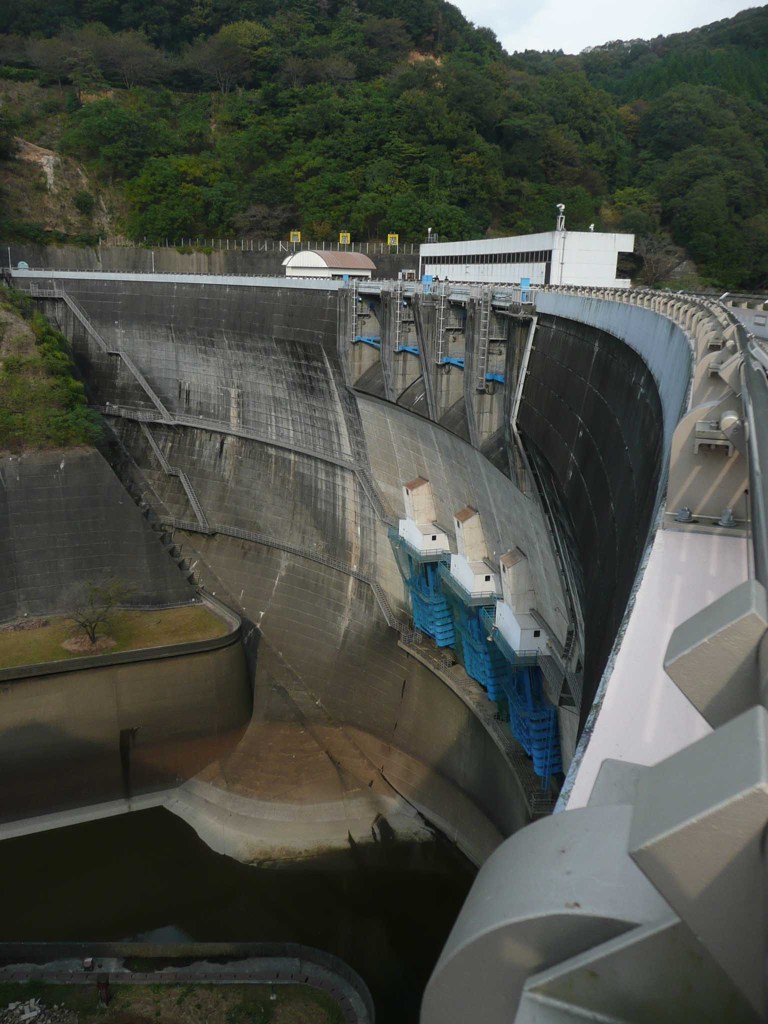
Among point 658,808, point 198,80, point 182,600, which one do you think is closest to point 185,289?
point 182,600

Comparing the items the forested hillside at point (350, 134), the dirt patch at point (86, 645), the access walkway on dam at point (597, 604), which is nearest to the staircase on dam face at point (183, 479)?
the access walkway on dam at point (597, 604)

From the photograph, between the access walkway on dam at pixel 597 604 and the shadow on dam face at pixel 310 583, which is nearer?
the access walkway on dam at pixel 597 604

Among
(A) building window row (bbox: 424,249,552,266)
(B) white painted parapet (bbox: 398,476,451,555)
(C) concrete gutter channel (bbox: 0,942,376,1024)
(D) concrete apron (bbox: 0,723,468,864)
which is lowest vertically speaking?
(D) concrete apron (bbox: 0,723,468,864)

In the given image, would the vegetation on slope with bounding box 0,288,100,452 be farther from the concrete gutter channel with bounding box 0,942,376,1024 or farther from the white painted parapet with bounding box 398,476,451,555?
the concrete gutter channel with bounding box 0,942,376,1024

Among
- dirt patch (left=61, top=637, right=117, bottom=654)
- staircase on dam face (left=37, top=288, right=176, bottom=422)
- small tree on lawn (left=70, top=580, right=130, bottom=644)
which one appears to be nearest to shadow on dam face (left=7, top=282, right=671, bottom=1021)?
staircase on dam face (left=37, top=288, right=176, bottom=422)

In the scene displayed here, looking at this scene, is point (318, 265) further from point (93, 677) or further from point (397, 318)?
point (93, 677)

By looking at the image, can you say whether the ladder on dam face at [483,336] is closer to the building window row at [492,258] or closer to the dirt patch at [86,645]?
the dirt patch at [86,645]
